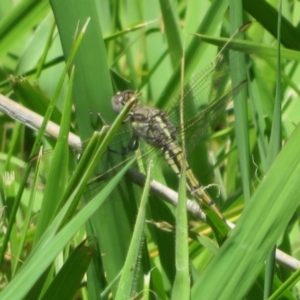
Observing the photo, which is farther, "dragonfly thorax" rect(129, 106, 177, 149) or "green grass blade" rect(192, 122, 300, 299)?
"dragonfly thorax" rect(129, 106, 177, 149)

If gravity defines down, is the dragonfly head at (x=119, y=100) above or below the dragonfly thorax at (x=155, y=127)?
below

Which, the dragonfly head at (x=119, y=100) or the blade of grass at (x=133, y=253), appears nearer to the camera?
the blade of grass at (x=133, y=253)

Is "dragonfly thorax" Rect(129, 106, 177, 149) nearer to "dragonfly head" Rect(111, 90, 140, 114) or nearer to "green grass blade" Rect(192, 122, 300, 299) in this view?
"dragonfly head" Rect(111, 90, 140, 114)

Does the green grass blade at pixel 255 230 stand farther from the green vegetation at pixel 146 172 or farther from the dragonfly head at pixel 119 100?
the dragonfly head at pixel 119 100

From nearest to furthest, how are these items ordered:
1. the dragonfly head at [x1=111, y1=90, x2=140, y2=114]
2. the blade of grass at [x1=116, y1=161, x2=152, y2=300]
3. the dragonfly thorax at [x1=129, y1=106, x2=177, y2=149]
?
the blade of grass at [x1=116, y1=161, x2=152, y2=300] → the dragonfly head at [x1=111, y1=90, x2=140, y2=114] → the dragonfly thorax at [x1=129, y1=106, x2=177, y2=149]

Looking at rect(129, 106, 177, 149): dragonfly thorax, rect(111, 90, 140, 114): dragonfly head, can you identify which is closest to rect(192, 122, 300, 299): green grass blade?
rect(111, 90, 140, 114): dragonfly head

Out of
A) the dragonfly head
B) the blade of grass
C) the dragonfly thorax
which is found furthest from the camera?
the dragonfly thorax

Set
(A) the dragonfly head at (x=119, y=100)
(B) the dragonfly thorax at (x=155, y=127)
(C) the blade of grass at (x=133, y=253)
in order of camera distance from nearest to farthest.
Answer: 1. (C) the blade of grass at (x=133, y=253)
2. (A) the dragonfly head at (x=119, y=100)
3. (B) the dragonfly thorax at (x=155, y=127)

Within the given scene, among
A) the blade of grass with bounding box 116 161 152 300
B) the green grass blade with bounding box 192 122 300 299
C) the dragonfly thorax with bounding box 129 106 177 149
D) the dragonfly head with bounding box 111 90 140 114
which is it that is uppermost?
the dragonfly thorax with bounding box 129 106 177 149

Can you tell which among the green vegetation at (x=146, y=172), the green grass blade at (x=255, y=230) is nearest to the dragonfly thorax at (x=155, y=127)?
the green vegetation at (x=146, y=172)

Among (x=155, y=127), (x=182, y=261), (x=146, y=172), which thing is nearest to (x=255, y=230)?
(x=182, y=261)

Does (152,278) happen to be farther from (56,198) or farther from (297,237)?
(297,237)
